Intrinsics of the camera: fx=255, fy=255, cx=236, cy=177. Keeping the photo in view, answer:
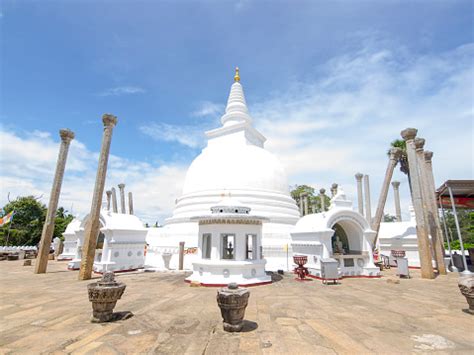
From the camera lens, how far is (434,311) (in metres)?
8.88

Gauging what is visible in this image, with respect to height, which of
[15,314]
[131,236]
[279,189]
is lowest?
[15,314]

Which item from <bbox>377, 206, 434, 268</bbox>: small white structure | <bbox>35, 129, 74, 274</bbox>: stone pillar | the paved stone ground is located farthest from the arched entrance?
<bbox>35, 129, 74, 274</bbox>: stone pillar

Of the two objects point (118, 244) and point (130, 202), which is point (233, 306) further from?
point (130, 202)

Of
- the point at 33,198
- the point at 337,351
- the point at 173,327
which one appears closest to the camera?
the point at 337,351

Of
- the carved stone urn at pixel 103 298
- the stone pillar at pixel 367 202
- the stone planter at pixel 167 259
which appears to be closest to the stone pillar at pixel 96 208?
the stone planter at pixel 167 259

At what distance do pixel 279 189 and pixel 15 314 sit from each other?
909 inches

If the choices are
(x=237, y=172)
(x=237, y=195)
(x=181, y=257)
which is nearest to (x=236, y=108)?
(x=237, y=172)

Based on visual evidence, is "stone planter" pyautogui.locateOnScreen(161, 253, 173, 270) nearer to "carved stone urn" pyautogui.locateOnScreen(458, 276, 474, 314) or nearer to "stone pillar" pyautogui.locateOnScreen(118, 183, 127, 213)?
"carved stone urn" pyautogui.locateOnScreen(458, 276, 474, 314)

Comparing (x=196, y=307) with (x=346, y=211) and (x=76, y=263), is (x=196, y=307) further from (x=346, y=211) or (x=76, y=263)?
(x=76, y=263)

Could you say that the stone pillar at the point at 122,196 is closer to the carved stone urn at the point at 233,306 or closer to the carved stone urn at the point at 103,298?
the carved stone urn at the point at 103,298

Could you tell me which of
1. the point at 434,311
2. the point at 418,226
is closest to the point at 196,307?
the point at 434,311

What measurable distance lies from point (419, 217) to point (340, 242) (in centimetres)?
556

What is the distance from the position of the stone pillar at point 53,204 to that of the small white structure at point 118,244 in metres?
2.30

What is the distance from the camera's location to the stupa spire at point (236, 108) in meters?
33.2
